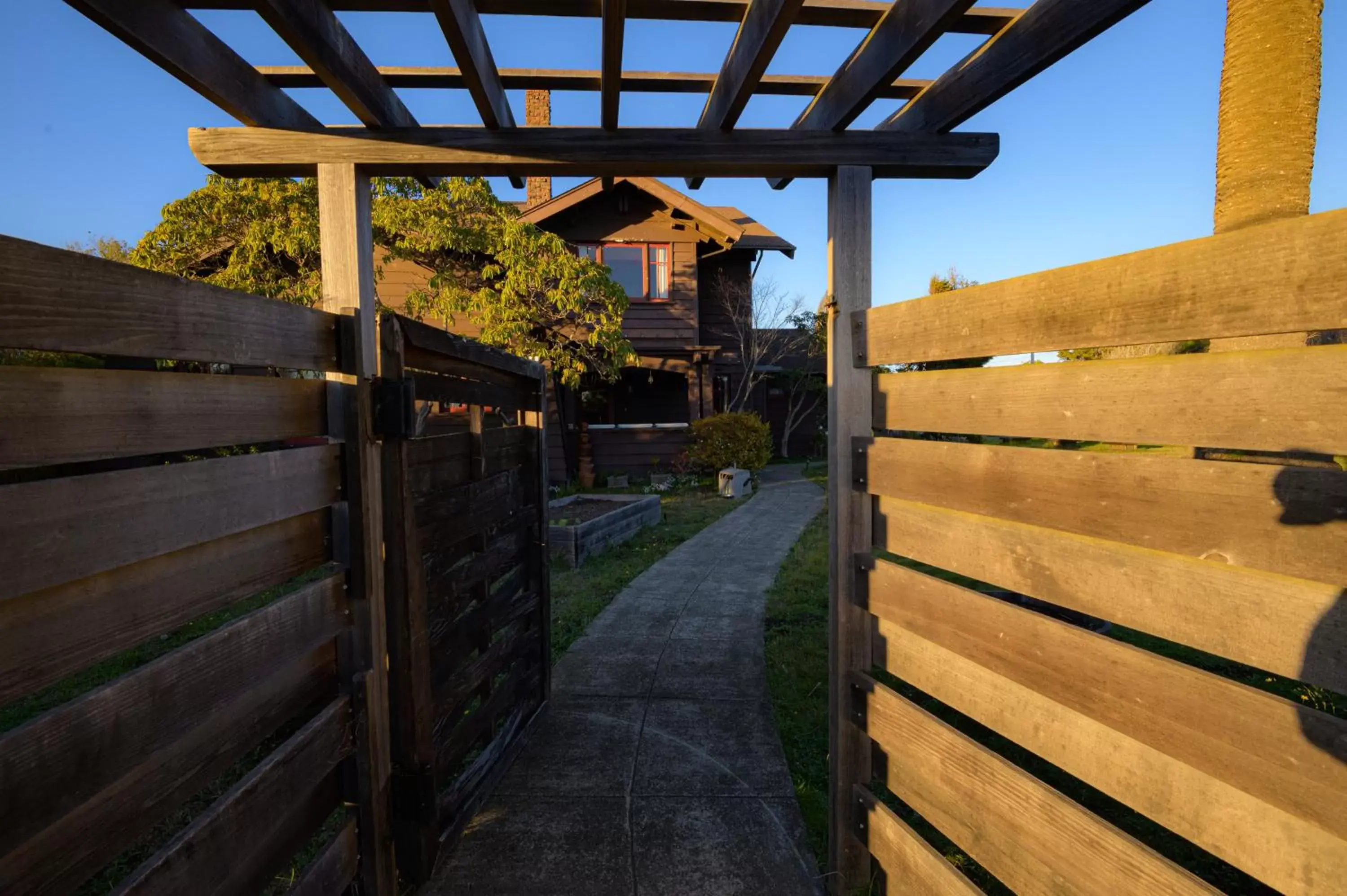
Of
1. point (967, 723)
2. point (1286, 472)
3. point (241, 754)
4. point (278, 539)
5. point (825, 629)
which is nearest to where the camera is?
point (1286, 472)

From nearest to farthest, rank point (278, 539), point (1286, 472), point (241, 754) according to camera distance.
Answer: point (1286, 472) < point (241, 754) < point (278, 539)

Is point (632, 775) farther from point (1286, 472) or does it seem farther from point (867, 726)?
point (1286, 472)

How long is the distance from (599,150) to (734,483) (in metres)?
11.9

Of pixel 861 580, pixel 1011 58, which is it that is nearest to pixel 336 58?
pixel 1011 58

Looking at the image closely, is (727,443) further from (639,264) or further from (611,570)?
(611,570)

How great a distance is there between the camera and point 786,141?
275cm

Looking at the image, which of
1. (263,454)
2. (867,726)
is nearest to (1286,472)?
(867,726)

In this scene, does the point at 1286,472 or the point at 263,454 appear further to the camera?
the point at 263,454

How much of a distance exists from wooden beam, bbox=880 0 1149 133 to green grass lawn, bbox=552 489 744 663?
A: 478 centimetres

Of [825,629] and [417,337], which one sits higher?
[417,337]

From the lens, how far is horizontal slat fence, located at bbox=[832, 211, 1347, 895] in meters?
1.30

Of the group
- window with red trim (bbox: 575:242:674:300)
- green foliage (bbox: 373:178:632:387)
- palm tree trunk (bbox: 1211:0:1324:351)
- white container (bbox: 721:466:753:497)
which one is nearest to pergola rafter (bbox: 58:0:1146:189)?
palm tree trunk (bbox: 1211:0:1324:351)

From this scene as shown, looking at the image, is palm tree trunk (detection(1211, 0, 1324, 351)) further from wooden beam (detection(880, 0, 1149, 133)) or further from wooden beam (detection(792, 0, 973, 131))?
wooden beam (detection(792, 0, 973, 131))

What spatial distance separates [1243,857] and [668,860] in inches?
89.6
